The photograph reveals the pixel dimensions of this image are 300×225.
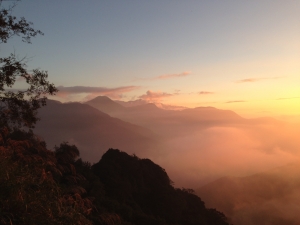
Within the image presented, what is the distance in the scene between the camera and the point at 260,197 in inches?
3127

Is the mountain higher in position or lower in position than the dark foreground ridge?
lower

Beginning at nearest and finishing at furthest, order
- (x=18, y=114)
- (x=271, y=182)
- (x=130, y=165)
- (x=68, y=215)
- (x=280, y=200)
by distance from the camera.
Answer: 1. (x=68, y=215)
2. (x=18, y=114)
3. (x=130, y=165)
4. (x=280, y=200)
5. (x=271, y=182)

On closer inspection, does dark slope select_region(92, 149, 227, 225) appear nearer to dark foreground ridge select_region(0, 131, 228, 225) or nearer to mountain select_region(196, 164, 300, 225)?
dark foreground ridge select_region(0, 131, 228, 225)

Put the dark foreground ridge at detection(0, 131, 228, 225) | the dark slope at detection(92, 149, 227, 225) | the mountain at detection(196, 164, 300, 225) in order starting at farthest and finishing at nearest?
the mountain at detection(196, 164, 300, 225) → the dark slope at detection(92, 149, 227, 225) → the dark foreground ridge at detection(0, 131, 228, 225)

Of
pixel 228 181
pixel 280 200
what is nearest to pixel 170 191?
→ pixel 280 200

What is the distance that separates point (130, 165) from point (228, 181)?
236ft

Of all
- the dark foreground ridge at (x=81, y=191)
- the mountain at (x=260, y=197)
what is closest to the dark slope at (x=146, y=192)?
the dark foreground ridge at (x=81, y=191)

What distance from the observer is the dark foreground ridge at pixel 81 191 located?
650cm

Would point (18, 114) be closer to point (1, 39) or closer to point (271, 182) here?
point (1, 39)

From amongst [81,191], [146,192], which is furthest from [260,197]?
[81,191]

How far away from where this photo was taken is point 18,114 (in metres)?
11.2

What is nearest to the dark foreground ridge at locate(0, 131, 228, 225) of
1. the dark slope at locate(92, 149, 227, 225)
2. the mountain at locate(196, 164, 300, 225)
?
the dark slope at locate(92, 149, 227, 225)

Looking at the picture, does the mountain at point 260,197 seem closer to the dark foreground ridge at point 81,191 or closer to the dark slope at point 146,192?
the dark foreground ridge at point 81,191

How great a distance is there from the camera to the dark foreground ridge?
21.3ft
